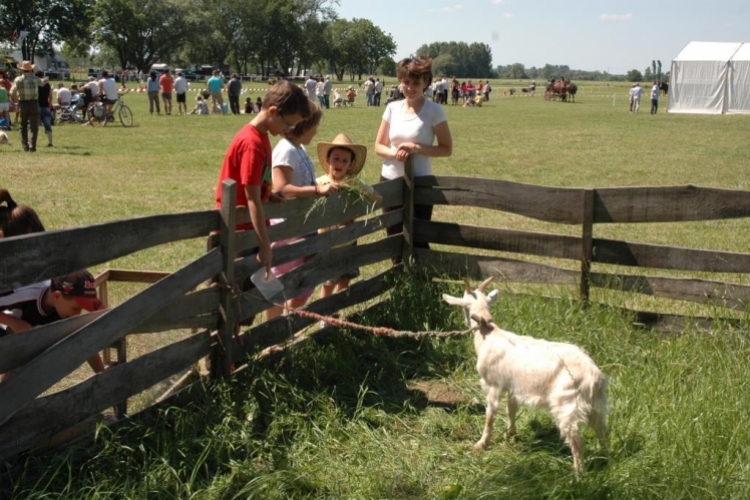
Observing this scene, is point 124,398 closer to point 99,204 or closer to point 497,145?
point 99,204

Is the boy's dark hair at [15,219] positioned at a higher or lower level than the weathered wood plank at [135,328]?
higher

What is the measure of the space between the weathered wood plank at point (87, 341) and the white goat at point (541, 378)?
57.8 inches

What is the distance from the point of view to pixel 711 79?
46.2m

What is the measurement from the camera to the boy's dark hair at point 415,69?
6188 millimetres

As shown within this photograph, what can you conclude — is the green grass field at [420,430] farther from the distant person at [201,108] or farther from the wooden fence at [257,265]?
the distant person at [201,108]

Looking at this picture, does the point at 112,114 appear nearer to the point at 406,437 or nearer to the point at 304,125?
the point at 304,125

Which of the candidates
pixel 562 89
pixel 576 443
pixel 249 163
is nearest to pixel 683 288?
pixel 576 443

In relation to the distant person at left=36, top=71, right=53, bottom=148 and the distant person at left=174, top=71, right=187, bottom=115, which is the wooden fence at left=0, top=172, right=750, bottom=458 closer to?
the distant person at left=36, top=71, right=53, bottom=148

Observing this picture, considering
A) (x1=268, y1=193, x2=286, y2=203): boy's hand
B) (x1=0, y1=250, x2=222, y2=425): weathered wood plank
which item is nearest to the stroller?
(x1=268, y1=193, x2=286, y2=203): boy's hand

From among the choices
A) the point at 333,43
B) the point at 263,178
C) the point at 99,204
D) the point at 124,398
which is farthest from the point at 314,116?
the point at 333,43

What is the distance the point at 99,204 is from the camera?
37.8 feet

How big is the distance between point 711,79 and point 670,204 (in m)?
45.0

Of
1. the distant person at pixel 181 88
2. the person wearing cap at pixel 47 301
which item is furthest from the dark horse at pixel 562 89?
the person wearing cap at pixel 47 301

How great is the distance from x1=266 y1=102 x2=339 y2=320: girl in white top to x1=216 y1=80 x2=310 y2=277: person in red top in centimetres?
32
